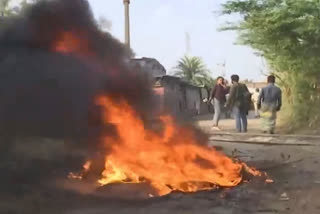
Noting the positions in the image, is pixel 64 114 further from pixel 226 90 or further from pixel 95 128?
pixel 226 90

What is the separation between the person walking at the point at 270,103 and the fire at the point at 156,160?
21.7 ft

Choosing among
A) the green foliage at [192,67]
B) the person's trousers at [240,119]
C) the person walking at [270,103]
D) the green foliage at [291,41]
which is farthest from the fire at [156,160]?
the green foliage at [192,67]

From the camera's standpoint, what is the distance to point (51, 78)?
7.25 metres

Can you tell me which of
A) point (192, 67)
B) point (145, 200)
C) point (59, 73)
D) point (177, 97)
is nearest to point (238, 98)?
point (177, 97)

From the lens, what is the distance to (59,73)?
736cm

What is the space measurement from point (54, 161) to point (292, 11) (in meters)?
9.74

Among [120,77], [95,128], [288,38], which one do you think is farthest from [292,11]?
[95,128]

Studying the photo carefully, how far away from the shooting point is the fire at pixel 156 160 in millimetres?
7566

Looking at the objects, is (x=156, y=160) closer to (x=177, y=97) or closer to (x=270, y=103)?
(x=177, y=97)

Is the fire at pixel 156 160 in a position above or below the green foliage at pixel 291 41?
below

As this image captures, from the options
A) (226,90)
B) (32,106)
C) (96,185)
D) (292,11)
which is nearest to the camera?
(32,106)

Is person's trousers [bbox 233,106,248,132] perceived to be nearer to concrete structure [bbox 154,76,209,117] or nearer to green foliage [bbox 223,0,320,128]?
concrete structure [bbox 154,76,209,117]

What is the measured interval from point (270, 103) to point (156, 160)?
7727 mm

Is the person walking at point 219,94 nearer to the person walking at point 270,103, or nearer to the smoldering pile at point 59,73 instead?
the person walking at point 270,103
